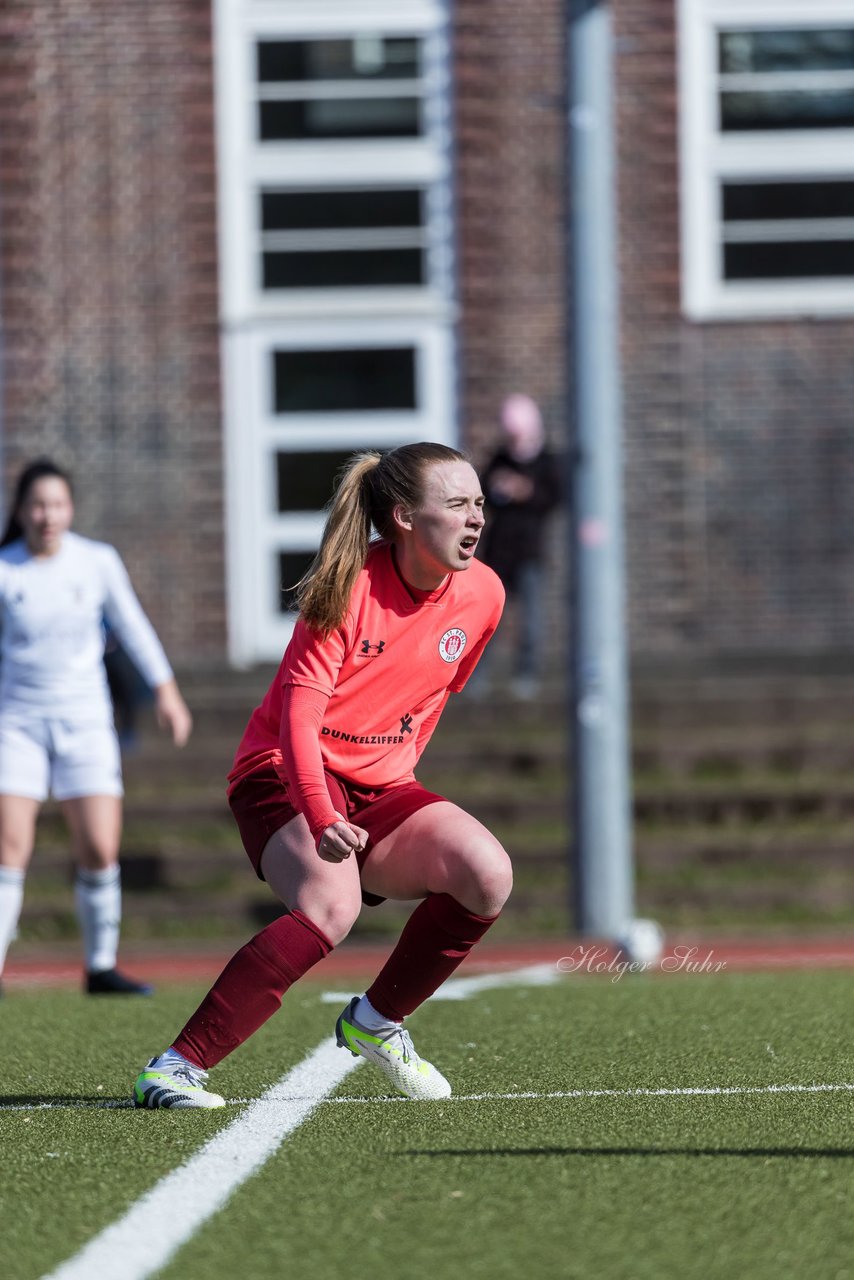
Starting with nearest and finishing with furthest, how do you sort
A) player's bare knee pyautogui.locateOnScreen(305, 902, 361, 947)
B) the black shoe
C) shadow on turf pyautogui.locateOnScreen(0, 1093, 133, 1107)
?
player's bare knee pyautogui.locateOnScreen(305, 902, 361, 947) < shadow on turf pyautogui.locateOnScreen(0, 1093, 133, 1107) < the black shoe

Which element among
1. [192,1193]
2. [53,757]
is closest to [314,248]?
[53,757]

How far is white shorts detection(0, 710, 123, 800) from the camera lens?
23.2 ft

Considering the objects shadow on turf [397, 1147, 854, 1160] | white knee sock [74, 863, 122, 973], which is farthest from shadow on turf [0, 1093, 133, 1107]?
white knee sock [74, 863, 122, 973]

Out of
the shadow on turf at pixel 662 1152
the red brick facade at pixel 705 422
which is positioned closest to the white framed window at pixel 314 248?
the red brick facade at pixel 705 422

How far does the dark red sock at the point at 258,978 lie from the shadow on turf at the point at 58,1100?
38 centimetres

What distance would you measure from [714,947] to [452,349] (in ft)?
21.2

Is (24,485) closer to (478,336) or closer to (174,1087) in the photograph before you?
(174,1087)

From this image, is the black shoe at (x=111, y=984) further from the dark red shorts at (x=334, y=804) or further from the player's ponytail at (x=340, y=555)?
the player's ponytail at (x=340, y=555)

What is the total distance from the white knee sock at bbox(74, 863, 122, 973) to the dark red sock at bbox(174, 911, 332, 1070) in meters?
2.94

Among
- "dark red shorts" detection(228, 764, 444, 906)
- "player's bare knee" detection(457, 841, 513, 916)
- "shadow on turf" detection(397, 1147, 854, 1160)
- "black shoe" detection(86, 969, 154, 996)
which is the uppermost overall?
"dark red shorts" detection(228, 764, 444, 906)

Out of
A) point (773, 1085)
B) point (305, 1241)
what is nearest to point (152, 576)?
point (773, 1085)

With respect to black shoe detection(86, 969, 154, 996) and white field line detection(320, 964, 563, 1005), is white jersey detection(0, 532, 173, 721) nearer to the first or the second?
black shoe detection(86, 969, 154, 996)

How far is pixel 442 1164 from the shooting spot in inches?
152

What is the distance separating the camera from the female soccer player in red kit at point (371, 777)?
448 cm
